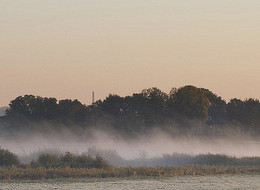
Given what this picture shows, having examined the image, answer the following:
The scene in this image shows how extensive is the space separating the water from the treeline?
65.3 meters

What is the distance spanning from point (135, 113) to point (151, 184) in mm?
72924

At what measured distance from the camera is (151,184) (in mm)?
35781

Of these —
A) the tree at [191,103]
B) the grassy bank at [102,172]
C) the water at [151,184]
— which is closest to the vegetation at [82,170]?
the grassy bank at [102,172]

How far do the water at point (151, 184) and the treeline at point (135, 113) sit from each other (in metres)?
65.3

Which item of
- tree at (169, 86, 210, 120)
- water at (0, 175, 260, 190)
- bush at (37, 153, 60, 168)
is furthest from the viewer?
tree at (169, 86, 210, 120)

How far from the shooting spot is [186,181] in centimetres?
3750

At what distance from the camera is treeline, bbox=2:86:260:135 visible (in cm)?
10538

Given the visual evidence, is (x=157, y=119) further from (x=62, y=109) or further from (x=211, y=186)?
(x=211, y=186)

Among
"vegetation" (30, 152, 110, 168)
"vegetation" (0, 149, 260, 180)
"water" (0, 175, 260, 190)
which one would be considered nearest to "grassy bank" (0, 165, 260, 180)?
"vegetation" (0, 149, 260, 180)

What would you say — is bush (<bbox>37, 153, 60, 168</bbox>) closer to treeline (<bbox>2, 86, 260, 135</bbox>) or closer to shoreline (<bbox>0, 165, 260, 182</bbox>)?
shoreline (<bbox>0, 165, 260, 182</bbox>)

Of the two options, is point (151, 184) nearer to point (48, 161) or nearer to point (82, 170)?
point (82, 170)

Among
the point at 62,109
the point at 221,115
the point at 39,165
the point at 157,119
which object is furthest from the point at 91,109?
the point at 39,165

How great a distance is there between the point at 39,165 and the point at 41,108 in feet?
212

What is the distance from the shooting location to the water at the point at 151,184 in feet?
111
